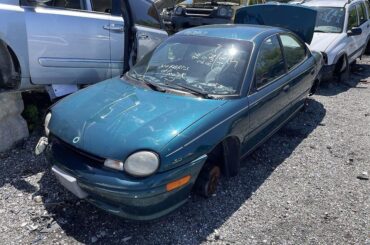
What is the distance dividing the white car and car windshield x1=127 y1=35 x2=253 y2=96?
364cm

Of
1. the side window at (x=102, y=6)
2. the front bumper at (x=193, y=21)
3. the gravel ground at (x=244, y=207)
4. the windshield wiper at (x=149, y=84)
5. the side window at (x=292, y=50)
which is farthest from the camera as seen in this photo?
the front bumper at (x=193, y=21)

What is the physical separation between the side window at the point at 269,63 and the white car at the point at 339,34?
2.87 meters

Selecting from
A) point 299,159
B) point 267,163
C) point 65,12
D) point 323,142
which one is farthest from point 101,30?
point 323,142

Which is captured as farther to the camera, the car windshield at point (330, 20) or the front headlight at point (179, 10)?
the front headlight at point (179, 10)

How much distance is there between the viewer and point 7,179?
364 cm

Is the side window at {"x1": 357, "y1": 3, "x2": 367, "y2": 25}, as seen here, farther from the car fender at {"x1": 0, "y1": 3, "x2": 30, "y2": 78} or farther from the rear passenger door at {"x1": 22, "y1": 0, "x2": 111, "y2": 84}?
the car fender at {"x1": 0, "y1": 3, "x2": 30, "y2": 78}

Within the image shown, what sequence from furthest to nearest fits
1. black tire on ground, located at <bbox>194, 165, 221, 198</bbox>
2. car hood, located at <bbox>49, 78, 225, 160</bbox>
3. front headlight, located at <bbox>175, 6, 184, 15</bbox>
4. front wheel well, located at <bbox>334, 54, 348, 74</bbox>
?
front headlight, located at <bbox>175, 6, 184, 15</bbox> → front wheel well, located at <bbox>334, 54, 348, 74</bbox> → black tire on ground, located at <bbox>194, 165, 221, 198</bbox> → car hood, located at <bbox>49, 78, 225, 160</bbox>

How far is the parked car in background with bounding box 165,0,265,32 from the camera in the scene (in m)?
8.41

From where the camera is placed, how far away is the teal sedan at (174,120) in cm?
A: 270

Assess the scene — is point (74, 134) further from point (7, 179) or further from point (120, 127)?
point (7, 179)

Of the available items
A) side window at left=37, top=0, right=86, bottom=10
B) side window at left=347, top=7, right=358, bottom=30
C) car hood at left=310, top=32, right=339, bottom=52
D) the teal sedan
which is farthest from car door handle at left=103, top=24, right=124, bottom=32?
side window at left=347, top=7, right=358, bottom=30

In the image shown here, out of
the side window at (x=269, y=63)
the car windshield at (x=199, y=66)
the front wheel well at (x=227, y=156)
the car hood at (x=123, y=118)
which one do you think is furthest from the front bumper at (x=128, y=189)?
the side window at (x=269, y=63)

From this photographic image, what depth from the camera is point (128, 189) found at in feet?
8.54

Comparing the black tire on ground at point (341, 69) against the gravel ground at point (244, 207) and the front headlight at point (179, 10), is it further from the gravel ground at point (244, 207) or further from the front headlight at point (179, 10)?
the front headlight at point (179, 10)
